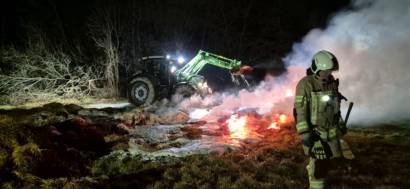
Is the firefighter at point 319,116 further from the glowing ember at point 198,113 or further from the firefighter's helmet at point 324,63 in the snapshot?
the glowing ember at point 198,113

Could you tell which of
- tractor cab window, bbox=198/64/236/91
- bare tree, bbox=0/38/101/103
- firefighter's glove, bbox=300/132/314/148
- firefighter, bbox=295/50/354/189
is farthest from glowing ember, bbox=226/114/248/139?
tractor cab window, bbox=198/64/236/91

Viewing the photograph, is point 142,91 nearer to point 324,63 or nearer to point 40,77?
point 40,77

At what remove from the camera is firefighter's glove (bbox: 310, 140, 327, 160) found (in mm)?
4637

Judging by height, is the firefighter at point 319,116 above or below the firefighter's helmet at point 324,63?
below

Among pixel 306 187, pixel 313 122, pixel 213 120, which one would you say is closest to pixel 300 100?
pixel 313 122

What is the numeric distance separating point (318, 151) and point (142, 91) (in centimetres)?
1102

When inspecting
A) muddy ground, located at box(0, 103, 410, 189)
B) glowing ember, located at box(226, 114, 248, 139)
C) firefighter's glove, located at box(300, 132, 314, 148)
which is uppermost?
firefighter's glove, located at box(300, 132, 314, 148)

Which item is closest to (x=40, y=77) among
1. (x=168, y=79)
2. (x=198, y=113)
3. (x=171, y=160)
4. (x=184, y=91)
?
(x=168, y=79)

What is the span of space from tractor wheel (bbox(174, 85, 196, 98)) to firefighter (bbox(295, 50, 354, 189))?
10.3m

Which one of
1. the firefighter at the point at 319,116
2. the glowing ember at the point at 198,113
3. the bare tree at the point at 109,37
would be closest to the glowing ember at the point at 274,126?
the glowing ember at the point at 198,113

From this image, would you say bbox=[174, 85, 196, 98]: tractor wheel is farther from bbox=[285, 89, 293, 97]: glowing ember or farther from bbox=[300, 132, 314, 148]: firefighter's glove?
bbox=[300, 132, 314, 148]: firefighter's glove

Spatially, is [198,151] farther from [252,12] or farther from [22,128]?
[252,12]

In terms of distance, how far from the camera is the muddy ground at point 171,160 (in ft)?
20.4

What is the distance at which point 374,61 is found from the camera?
13.1 meters
